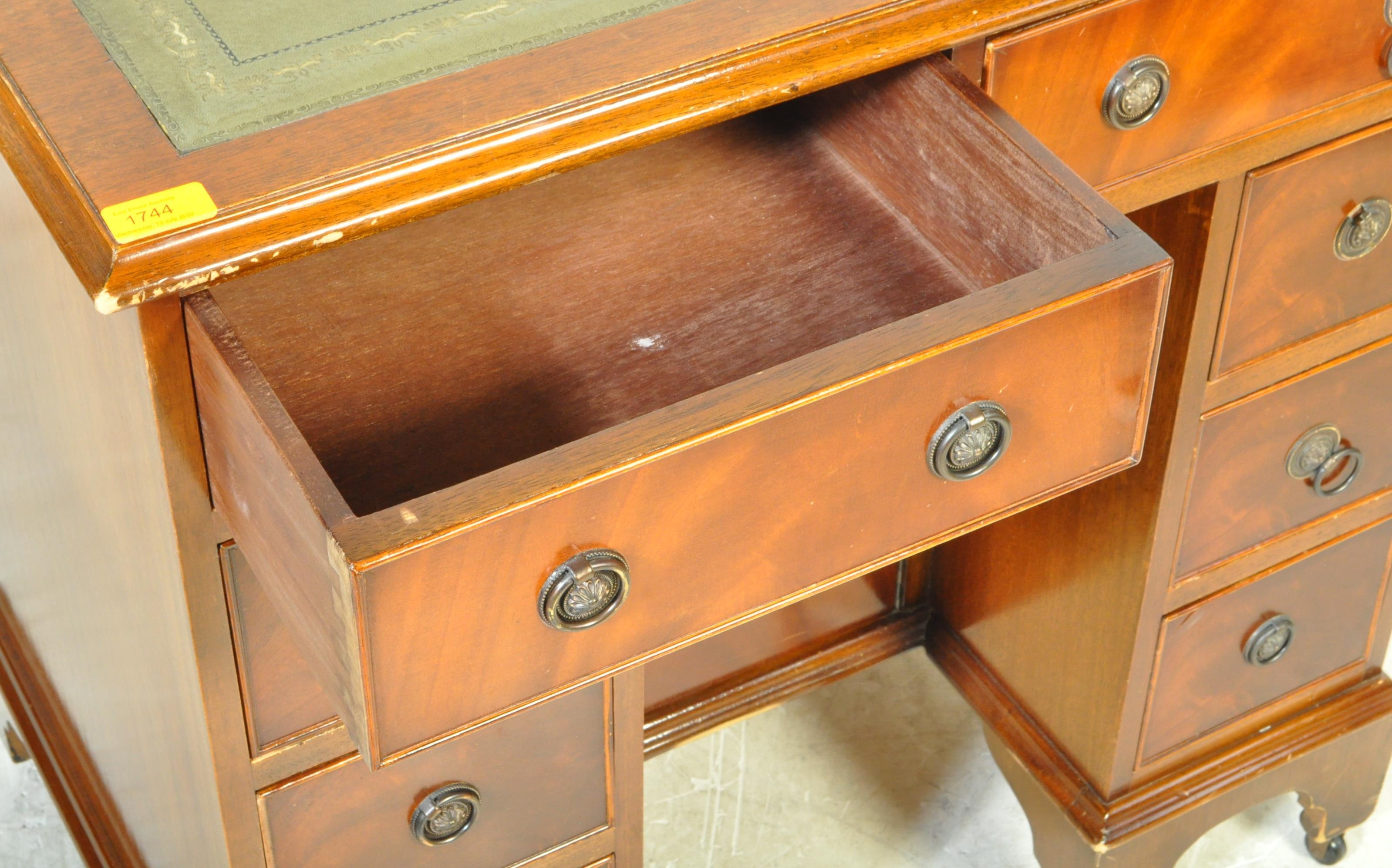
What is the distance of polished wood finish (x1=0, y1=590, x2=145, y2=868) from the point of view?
1145 millimetres

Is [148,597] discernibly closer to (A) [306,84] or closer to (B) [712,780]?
(A) [306,84]

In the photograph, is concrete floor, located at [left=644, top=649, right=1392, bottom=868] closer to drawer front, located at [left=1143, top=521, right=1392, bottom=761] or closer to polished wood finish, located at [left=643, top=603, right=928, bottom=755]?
polished wood finish, located at [left=643, top=603, right=928, bottom=755]

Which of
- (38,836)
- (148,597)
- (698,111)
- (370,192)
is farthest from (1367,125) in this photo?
(38,836)

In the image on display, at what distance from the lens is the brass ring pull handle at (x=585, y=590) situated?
60 centimetres

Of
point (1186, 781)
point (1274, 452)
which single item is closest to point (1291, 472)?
point (1274, 452)

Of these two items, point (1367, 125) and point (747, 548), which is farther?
point (1367, 125)

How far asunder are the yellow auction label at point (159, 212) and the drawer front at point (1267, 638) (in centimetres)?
75

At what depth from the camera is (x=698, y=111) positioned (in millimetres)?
674

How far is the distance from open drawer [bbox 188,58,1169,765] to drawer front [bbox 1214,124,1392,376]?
282 millimetres

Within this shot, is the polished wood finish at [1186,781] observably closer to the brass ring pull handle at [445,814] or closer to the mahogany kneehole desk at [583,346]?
the mahogany kneehole desk at [583,346]

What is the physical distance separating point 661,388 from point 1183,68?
0.32 m

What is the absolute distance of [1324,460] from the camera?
3.66 ft

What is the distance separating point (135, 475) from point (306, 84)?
0.19 metres

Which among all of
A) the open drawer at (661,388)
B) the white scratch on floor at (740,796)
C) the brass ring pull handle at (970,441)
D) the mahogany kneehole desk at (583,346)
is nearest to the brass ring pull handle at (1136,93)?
the mahogany kneehole desk at (583,346)
